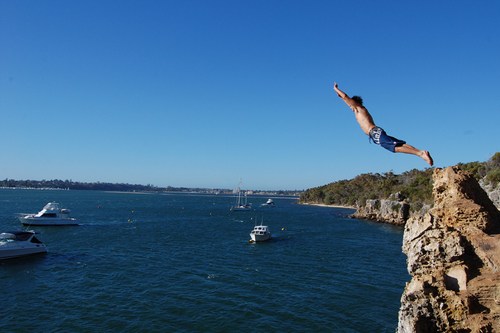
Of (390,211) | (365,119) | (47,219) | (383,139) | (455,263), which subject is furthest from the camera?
(390,211)

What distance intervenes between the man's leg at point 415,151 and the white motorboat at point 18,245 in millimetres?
45819

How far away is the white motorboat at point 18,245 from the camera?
1555 inches

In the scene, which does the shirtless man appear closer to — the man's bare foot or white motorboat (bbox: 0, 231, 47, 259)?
the man's bare foot

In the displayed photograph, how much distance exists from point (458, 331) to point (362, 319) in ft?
42.1

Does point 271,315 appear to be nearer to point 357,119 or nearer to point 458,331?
point 458,331

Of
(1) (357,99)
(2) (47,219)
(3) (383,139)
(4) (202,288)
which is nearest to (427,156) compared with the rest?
(3) (383,139)

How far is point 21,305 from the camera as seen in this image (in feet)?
82.7

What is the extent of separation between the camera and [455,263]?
1198 centimetres

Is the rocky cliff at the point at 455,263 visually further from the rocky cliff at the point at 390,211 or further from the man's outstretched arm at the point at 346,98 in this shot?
the rocky cliff at the point at 390,211

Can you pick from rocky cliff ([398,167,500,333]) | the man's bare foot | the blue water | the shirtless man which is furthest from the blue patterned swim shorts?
the blue water

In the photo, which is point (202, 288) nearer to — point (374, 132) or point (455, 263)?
point (455, 263)

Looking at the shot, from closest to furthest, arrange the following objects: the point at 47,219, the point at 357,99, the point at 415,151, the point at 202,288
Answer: the point at 415,151
the point at 357,99
the point at 202,288
the point at 47,219

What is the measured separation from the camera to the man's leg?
572cm

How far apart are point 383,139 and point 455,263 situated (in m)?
8.50
